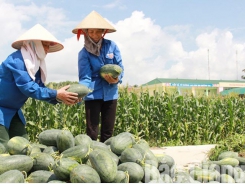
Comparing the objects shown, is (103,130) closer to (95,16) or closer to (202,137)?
(95,16)

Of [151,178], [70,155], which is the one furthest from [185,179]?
[70,155]

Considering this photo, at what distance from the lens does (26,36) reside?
3775mm

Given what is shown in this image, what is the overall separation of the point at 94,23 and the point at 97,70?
2.30 ft

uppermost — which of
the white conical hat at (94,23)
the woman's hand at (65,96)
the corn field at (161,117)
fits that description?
the white conical hat at (94,23)

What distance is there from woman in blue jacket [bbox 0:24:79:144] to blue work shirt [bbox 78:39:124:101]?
788 millimetres

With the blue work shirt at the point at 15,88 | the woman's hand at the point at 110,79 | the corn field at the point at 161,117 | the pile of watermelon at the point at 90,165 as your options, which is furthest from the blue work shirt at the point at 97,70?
the corn field at the point at 161,117

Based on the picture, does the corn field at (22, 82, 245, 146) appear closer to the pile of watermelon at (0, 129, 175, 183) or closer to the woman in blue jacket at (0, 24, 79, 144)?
the woman in blue jacket at (0, 24, 79, 144)

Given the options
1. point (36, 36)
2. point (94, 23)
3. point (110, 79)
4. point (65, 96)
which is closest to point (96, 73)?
point (110, 79)

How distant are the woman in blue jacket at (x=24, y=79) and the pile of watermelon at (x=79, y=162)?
1.74ft

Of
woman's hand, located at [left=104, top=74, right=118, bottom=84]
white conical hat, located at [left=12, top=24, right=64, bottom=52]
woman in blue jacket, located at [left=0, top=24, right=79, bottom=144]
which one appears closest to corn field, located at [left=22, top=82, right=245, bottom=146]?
woman's hand, located at [left=104, top=74, right=118, bottom=84]

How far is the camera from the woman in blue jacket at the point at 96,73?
4734mm

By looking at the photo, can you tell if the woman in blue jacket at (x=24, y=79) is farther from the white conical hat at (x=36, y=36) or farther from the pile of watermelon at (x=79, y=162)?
the pile of watermelon at (x=79, y=162)

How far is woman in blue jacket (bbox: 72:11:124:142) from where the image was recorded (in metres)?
4.73

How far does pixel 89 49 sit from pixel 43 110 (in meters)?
4.15
